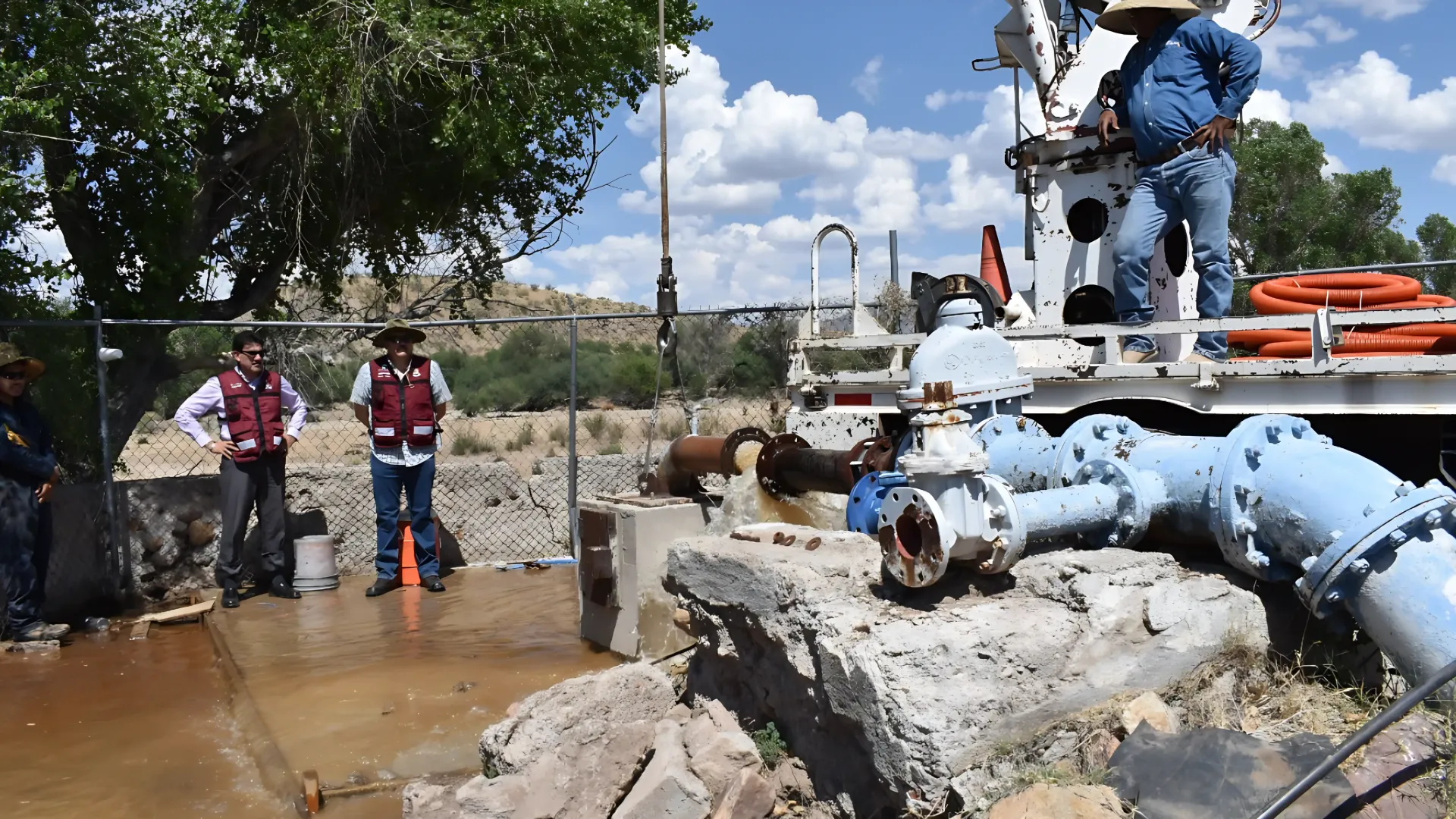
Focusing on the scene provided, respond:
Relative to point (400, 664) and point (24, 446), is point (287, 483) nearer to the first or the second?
point (24, 446)

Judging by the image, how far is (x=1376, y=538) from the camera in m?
3.12

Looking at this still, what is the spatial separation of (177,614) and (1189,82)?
21.5 feet

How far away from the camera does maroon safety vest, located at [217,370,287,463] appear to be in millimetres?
7484

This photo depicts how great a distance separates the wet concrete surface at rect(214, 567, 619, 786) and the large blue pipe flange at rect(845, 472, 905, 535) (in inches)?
66.5

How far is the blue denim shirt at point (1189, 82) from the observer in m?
5.54

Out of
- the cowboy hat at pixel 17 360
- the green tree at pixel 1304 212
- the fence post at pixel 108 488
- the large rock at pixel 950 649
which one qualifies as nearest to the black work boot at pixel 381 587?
the fence post at pixel 108 488

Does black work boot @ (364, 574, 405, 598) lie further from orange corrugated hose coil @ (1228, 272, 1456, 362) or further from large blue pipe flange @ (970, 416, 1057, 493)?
orange corrugated hose coil @ (1228, 272, 1456, 362)

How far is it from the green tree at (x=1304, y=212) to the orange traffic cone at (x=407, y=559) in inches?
604

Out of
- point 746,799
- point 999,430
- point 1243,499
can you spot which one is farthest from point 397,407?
point 1243,499

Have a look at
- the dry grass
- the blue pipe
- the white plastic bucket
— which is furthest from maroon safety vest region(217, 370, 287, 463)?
the dry grass

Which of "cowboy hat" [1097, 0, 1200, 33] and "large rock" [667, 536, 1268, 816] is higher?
"cowboy hat" [1097, 0, 1200, 33]

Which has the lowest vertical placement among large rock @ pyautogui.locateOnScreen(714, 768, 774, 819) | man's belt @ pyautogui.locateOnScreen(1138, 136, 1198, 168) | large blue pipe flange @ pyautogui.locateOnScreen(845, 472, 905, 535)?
large rock @ pyautogui.locateOnScreen(714, 768, 774, 819)

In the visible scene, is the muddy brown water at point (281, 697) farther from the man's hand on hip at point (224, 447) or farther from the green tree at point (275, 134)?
the green tree at point (275, 134)

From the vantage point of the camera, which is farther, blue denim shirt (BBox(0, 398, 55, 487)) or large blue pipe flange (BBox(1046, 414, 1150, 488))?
→ blue denim shirt (BBox(0, 398, 55, 487))
